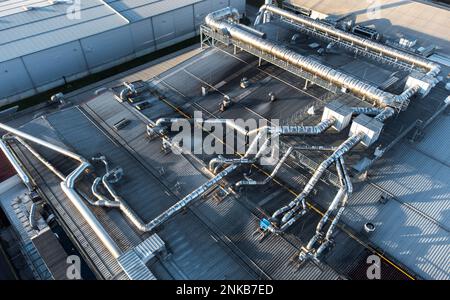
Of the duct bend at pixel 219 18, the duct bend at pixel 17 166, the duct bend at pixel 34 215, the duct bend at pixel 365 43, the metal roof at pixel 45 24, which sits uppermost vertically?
the duct bend at pixel 219 18

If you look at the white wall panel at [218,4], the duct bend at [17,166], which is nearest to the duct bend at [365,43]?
the white wall panel at [218,4]

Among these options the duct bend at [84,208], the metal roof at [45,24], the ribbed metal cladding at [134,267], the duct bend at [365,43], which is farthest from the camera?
the metal roof at [45,24]

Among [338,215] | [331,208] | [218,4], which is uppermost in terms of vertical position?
[331,208]

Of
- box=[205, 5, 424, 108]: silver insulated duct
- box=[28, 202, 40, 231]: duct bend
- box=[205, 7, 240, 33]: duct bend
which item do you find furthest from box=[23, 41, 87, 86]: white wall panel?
box=[28, 202, 40, 231]: duct bend

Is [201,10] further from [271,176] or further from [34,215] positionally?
[34,215]
